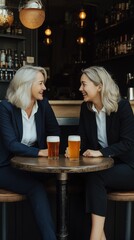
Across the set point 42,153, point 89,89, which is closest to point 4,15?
point 89,89

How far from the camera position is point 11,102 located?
7.86 ft

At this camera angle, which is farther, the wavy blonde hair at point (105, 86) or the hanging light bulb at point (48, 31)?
the hanging light bulb at point (48, 31)

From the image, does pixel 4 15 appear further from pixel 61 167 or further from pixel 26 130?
pixel 61 167

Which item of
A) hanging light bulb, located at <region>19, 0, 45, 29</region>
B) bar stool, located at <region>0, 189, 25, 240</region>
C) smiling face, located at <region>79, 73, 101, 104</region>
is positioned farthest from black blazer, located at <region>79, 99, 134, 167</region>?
hanging light bulb, located at <region>19, 0, 45, 29</region>

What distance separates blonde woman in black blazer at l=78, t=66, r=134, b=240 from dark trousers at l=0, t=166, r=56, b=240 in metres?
0.24

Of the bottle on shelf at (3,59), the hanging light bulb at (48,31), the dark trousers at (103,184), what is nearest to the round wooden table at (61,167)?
the dark trousers at (103,184)

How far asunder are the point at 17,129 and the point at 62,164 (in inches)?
21.4

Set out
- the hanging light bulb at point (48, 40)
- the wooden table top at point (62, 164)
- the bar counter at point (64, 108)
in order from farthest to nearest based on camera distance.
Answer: the hanging light bulb at point (48, 40)
the bar counter at point (64, 108)
the wooden table top at point (62, 164)

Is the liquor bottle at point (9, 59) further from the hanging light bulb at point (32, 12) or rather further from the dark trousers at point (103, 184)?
the dark trousers at point (103, 184)

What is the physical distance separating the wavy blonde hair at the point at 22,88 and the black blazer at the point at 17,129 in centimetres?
4

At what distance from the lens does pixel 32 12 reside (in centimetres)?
378

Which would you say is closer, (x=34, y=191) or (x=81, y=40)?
(x=34, y=191)

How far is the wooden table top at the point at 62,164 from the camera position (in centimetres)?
183

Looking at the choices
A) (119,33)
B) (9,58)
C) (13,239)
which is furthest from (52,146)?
(119,33)
